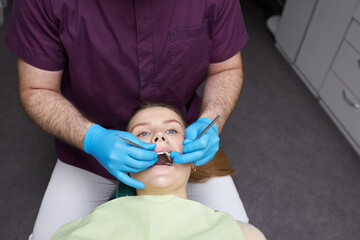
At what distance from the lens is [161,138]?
3.45 feet

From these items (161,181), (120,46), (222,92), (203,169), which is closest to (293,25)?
(222,92)

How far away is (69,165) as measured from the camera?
1.22m

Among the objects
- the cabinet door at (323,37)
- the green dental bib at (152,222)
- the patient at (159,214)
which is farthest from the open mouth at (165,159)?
the cabinet door at (323,37)

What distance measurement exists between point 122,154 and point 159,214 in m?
0.20

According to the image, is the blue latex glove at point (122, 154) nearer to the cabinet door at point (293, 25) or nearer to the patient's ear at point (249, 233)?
the patient's ear at point (249, 233)

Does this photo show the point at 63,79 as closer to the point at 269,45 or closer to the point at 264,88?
the point at 264,88

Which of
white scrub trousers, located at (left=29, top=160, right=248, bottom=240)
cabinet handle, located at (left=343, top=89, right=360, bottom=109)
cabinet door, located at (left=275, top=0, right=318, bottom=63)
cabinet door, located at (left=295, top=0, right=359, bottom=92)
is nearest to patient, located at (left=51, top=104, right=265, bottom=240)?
white scrub trousers, located at (left=29, top=160, right=248, bottom=240)

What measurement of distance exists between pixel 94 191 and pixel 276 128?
135 cm

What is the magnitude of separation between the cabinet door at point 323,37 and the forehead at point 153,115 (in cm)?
139

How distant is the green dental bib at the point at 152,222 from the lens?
0.94 metres

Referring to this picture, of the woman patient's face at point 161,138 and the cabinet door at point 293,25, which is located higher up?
the woman patient's face at point 161,138

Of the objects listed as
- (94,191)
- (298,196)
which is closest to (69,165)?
(94,191)

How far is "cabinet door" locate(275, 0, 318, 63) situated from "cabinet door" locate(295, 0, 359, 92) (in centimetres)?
6

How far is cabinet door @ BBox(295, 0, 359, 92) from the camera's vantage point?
2.05m
